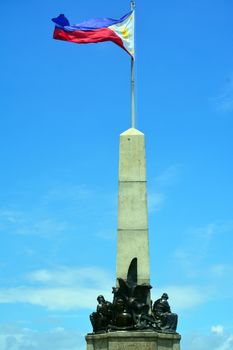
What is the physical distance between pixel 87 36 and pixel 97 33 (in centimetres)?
38

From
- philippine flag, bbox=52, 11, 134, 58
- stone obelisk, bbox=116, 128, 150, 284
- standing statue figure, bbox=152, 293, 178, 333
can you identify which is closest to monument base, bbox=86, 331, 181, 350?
standing statue figure, bbox=152, 293, 178, 333

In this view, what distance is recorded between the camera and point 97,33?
1059 inches

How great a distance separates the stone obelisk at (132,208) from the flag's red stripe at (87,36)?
11.7 ft

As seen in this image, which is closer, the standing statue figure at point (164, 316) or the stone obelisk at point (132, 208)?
the standing statue figure at point (164, 316)

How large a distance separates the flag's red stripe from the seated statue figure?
30.6 ft

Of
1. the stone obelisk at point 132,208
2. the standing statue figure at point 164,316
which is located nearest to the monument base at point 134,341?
the standing statue figure at point 164,316

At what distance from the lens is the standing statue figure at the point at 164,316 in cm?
2306

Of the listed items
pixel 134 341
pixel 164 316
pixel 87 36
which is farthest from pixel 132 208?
pixel 87 36

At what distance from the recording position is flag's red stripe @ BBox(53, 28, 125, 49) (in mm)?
26766

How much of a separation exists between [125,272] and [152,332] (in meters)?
2.58

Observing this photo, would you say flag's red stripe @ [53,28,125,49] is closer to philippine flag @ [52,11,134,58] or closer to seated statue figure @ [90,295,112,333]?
philippine flag @ [52,11,134,58]

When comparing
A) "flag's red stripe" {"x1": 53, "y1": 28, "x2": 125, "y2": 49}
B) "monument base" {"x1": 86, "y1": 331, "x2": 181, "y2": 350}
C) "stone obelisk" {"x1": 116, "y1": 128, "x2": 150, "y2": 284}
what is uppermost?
"flag's red stripe" {"x1": 53, "y1": 28, "x2": 125, "y2": 49}

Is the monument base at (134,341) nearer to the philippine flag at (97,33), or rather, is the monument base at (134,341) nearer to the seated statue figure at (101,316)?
the seated statue figure at (101,316)

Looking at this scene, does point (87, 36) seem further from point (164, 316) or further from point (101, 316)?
point (164, 316)
